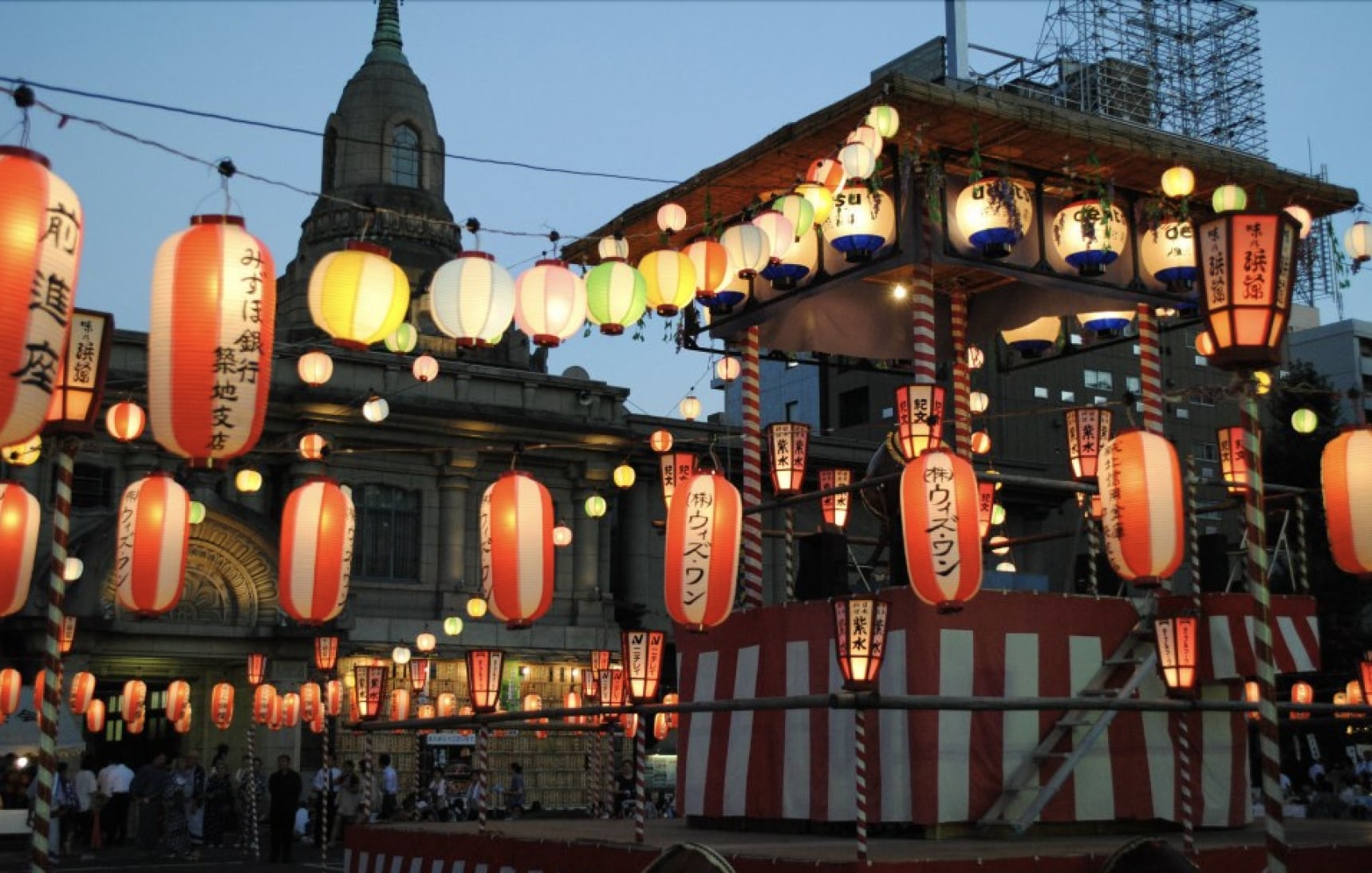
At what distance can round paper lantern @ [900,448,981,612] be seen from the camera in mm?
12719

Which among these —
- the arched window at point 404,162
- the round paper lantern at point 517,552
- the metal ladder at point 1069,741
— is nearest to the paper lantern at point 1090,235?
the metal ladder at point 1069,741

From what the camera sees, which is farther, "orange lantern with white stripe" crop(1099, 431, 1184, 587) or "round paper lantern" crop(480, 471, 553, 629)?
"round paper lantern" crop(480, 471, 553, 629)

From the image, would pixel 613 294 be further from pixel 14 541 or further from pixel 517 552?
pixel 14 541

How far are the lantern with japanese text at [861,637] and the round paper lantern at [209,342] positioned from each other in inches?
178

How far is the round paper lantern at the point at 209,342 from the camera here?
32.5ft

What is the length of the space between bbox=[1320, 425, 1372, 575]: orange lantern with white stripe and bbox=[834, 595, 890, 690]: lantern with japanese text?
5769mm

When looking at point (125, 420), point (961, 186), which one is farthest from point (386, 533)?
point (961, 186)

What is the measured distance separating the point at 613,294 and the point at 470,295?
6.66 ft

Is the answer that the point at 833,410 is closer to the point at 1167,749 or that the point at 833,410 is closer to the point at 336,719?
the point at 336,719

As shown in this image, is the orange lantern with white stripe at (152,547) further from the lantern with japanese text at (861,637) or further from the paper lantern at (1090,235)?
the paper lantern at (1090,235)

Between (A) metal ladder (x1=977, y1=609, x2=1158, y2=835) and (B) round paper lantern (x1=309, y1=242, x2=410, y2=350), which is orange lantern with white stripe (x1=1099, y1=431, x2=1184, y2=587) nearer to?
(A) metal ladder (x1=977, y1=609, x2=1158, y2=835)

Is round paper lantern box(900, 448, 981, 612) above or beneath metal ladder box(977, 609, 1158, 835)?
above

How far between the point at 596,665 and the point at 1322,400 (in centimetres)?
2879

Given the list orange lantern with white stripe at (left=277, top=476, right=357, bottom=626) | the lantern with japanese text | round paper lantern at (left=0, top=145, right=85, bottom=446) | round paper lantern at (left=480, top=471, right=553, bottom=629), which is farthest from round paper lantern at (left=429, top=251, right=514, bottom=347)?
round paper lantern at (left=0, top=145, right=85, bottom=446)
